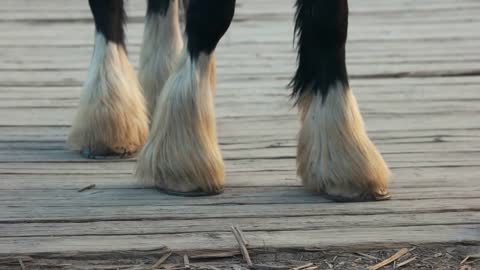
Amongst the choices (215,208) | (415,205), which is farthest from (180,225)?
(415,205)

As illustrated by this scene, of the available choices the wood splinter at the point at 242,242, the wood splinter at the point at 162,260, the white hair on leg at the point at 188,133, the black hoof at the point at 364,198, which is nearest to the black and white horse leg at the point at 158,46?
the white hair on leg at the point at 188,133

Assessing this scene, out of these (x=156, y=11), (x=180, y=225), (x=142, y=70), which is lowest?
(x=180, y=225)

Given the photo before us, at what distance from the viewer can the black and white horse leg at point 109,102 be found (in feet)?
10.9

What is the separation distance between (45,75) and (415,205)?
2.48 meters

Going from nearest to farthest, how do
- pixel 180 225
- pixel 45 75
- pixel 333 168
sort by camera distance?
pixel 180 225, pixel 333 168, pixel 45 75

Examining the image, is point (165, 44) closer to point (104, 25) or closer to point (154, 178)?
point (104, 25)

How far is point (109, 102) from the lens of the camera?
3.33 meters

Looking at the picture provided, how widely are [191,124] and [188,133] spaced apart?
3cm

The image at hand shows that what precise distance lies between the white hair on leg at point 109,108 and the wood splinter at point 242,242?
88 cm

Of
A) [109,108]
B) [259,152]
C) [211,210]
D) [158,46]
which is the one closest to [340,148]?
[211,210]

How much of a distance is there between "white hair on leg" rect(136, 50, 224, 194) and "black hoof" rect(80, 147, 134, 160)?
47 cm

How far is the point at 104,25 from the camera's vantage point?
11.1 ft

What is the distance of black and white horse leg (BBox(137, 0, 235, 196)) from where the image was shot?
2809mm

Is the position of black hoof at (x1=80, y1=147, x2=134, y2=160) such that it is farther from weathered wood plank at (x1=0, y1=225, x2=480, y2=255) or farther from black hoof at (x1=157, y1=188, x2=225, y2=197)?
weathered wood plank at (x1=0, y1=225, x2=480, y2=255)
